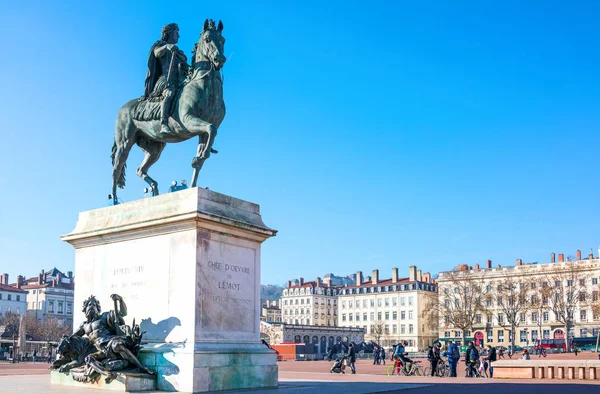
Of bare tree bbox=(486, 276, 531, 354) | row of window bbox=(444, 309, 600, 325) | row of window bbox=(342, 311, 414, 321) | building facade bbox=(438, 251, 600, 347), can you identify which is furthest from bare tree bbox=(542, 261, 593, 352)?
row of window bbox=(342, 311, 414, 321)

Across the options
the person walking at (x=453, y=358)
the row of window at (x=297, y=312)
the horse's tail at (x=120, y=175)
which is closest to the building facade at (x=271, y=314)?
the row of window at (x=297, y=312)

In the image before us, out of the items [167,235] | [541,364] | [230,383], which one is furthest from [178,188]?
[541,364]

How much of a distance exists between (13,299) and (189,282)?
417 feet

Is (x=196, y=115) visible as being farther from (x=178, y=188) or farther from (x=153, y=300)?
(x=153, y=300)

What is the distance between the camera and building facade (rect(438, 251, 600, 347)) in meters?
101

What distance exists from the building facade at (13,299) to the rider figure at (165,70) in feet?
400

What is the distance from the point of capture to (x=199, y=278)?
12.8 metres

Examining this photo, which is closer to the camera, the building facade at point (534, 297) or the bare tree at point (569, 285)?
the bare tree at point (569, 285)

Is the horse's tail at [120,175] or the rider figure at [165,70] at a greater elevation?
the rider figure at [165,70]

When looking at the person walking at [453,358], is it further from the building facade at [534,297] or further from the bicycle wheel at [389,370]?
the building facade at [534,297]

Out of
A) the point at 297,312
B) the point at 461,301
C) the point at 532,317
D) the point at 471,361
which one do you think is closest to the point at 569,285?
the point at 532,317

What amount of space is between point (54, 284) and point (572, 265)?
96159mm

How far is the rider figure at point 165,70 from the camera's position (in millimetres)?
14773

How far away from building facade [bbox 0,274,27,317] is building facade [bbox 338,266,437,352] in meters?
68.9
